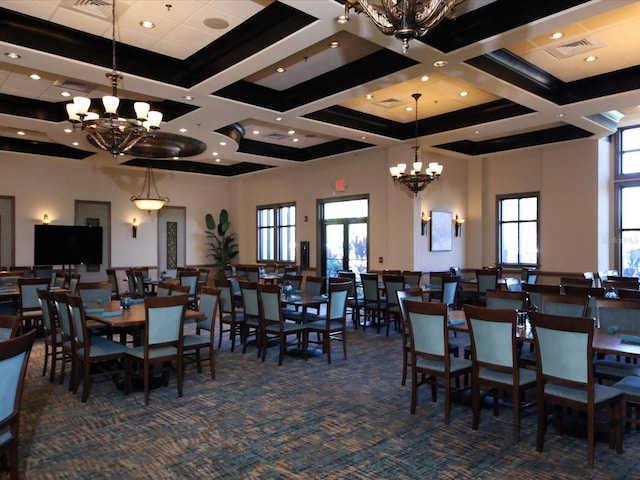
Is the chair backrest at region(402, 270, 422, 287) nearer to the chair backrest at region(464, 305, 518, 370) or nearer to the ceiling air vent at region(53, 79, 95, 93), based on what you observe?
the chair backrest at region(464, 305, 518, 370)

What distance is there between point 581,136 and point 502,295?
5.82 m

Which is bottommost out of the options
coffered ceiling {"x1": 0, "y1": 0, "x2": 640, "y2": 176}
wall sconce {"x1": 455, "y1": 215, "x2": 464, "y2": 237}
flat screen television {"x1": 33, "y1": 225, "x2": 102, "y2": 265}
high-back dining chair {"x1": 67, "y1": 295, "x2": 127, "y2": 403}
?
high-back dining chair {"x1": 67, "y1": 295, "x2": 127, "y2": 403}

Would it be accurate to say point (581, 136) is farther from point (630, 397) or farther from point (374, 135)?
point (630, 397)

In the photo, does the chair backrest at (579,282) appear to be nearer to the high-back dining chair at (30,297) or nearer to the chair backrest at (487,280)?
the chair backrest at (487,280)

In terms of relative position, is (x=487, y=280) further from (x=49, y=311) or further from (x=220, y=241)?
(x=220, y=241)

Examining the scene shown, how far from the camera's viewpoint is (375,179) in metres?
10.6

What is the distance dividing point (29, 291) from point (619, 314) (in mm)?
7386

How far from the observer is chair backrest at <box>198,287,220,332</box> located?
5410mm

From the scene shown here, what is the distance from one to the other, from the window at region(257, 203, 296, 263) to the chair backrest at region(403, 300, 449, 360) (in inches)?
344

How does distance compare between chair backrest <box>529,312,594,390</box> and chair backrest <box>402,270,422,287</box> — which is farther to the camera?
chair backrest <box>402,270,422,287</box>

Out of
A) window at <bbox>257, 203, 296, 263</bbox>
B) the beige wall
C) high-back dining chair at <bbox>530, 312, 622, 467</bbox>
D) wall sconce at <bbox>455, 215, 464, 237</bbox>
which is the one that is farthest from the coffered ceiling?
window at <bbox>257, 203, 296, 263</bbox>

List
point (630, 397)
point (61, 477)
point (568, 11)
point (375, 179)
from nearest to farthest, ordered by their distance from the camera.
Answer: point (61, 477)
point (630, 397)
point (568, 11)
point (375, 179)

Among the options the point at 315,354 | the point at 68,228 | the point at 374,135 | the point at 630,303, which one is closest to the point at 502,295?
the point at 630,303

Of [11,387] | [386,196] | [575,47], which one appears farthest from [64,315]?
[386,196]
